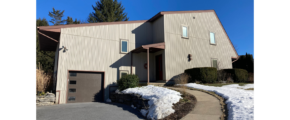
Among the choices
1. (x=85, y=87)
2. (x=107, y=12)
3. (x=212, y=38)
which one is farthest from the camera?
(x=107, y=12)

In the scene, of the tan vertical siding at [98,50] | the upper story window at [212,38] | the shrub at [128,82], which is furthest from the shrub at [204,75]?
the shrub at [128,82]

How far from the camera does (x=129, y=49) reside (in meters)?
12.1

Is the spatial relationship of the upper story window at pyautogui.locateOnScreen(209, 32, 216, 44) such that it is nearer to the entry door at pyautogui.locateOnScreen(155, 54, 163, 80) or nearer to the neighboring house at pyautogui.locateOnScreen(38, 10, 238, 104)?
the neighboring house at pyautogui.locateOnScreen(38, 10, 238, 104)

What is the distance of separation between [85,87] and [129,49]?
3.75 meters

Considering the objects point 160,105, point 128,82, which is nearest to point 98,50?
point 128,82

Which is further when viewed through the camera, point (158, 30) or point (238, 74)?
point (158, 30)

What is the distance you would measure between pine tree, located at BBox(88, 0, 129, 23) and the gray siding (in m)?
14.4

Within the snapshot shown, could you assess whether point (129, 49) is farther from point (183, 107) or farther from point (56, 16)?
point (56, 16)

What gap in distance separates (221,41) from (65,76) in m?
12.6

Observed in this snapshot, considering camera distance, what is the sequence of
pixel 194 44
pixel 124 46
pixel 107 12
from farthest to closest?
pixel 107 12 → pixel 194 44 → pixel 124 46

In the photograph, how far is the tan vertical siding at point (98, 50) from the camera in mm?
9992

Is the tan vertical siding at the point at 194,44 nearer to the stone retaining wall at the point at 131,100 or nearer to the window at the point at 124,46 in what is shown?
the window at the point at 124,46
